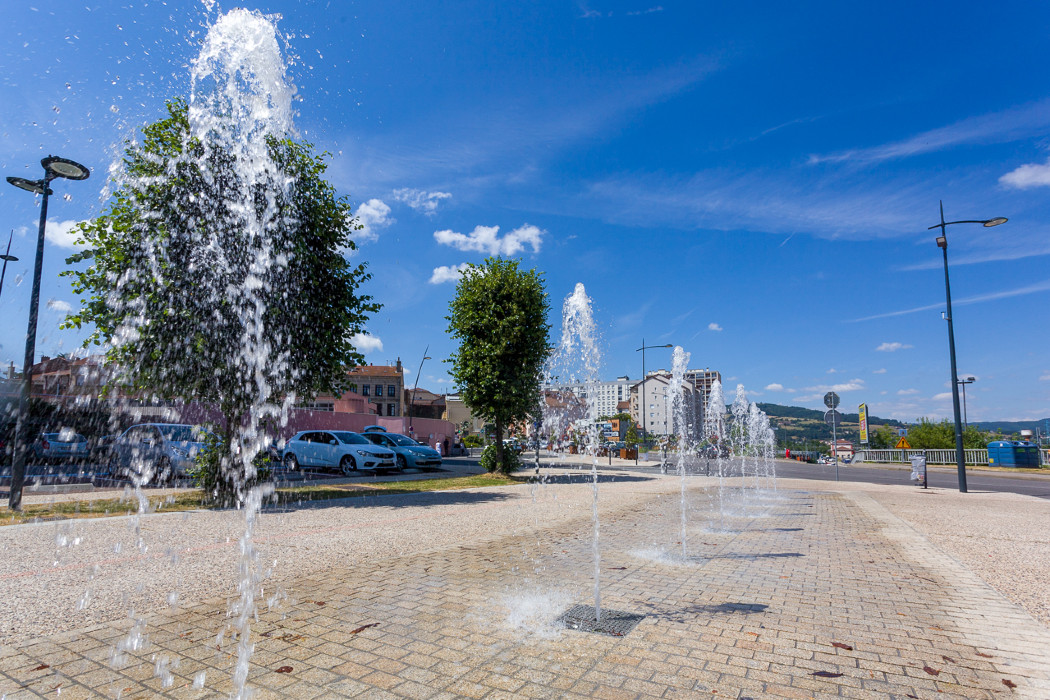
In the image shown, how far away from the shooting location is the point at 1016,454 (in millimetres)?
33000

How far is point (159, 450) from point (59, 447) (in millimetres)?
6453

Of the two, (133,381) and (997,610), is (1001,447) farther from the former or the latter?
(133,381)

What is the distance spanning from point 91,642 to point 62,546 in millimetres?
4442

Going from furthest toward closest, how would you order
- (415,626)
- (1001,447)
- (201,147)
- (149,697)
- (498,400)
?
(1001,447) → (498,400) → (201,147) → (415,626) → (149,697)

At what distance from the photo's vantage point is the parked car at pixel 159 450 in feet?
50.4

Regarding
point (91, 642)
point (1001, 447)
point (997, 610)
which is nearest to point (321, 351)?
point (91, 642)

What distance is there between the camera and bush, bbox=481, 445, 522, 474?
22.4 meters

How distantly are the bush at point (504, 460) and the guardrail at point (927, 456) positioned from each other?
93.0ft

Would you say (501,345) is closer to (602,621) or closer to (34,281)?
(34,281)

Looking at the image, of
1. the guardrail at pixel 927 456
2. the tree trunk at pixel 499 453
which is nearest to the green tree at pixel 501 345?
the tree trunk at pixel 499 453

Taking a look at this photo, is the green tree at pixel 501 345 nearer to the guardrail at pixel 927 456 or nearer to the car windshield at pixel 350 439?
the car windshield at pixel 350 439

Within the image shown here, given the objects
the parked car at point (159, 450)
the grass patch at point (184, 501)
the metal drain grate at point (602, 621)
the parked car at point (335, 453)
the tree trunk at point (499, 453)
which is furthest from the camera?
the tree trunk at point (499, 453)

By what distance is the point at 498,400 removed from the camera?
71.8 ft

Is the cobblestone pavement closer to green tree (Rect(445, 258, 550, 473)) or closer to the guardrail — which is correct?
green tree (Rect(445, 258, 550, 473))
